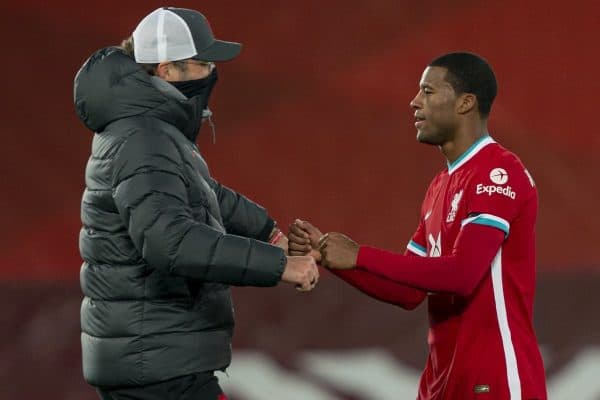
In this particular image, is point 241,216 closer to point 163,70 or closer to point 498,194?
point 163,70

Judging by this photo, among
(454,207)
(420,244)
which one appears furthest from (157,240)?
(420,244)

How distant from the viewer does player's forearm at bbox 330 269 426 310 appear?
9.16 ft

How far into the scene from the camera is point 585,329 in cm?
408

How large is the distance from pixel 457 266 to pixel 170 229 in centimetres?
69

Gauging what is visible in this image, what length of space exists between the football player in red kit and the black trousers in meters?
0.44

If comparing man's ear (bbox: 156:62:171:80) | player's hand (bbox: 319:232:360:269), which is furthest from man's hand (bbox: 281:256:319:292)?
man's ear (bbox: 156:62:171:80)

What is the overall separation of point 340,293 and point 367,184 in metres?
0.43

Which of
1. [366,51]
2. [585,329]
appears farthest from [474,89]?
[585,329]

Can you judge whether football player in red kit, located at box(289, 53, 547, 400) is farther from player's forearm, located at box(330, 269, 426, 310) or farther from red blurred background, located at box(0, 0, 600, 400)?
red blurred background, located at box(0, 0, 600, 400)

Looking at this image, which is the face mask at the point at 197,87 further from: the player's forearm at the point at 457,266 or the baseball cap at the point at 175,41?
the player's forearm at the point at 457,266

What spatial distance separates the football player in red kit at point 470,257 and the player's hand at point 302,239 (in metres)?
0.04

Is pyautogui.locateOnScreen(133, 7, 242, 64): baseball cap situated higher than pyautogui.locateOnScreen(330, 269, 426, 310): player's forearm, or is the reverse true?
pyautogui.locateOnScreen(133, 7, 242, 64): baseball cap

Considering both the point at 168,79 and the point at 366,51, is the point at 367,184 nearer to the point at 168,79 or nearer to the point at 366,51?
the point at 366,51

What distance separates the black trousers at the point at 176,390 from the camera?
2363 mm
